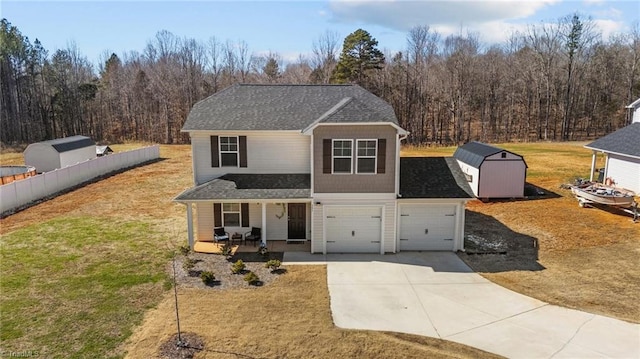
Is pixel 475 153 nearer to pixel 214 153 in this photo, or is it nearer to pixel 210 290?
pixel 214 153

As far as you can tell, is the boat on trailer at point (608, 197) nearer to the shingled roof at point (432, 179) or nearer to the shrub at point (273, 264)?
the shingled roof at point (432, 179)

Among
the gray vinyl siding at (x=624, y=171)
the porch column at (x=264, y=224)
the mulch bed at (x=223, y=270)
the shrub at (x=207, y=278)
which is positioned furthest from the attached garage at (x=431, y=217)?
the gray vinyl siding at (x=624, y=171)

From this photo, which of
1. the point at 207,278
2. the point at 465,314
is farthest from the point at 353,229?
the point at 207,278

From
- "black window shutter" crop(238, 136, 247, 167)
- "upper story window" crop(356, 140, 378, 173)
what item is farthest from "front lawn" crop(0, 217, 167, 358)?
"upper story window" crop(356, 140, 378, 173)

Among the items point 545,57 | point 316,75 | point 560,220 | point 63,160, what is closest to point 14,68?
point 63,160

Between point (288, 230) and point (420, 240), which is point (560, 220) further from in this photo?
point (288, 230)
